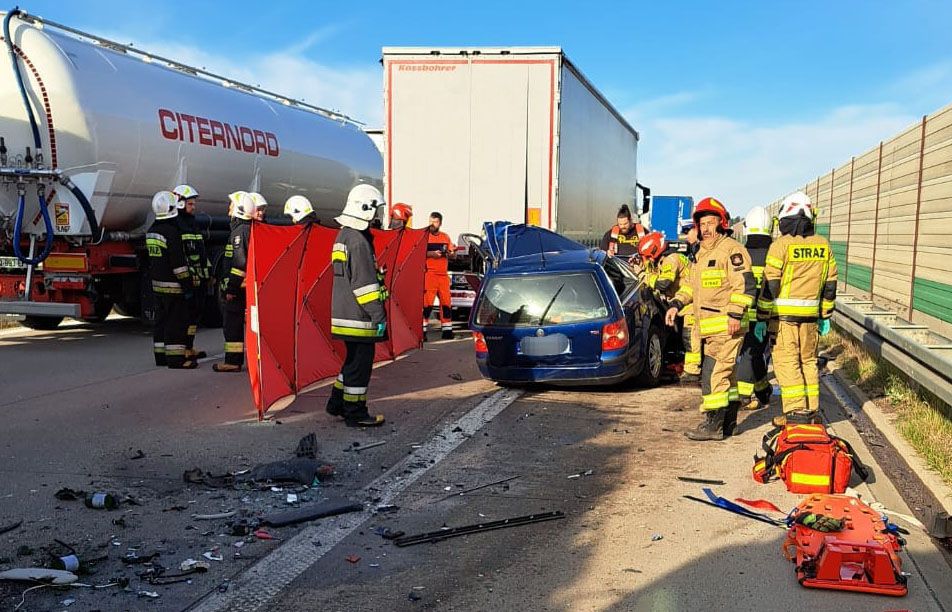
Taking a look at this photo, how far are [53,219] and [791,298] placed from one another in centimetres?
903

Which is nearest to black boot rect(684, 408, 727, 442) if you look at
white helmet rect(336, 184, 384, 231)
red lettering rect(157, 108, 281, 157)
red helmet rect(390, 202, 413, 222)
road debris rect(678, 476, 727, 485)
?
road debris rect(678, 476, 727, 485)

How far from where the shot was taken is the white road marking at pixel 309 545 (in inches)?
152

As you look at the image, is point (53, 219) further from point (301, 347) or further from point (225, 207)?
point (301, 347)

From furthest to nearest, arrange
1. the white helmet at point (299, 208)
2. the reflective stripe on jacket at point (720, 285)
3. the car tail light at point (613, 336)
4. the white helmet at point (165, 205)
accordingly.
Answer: the white helmet at point (165, 205), the white helmet at point (299, 208), the car tail light at point (613, 336), the reflective stripe on jacket at point (720, 285)

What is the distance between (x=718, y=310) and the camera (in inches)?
272

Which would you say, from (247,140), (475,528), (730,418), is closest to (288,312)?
(475,528)

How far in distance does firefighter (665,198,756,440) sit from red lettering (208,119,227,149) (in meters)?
9.12

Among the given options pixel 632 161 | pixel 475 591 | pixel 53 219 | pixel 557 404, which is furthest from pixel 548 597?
pixel 632 161

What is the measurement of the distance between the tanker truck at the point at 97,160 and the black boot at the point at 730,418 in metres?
8.25

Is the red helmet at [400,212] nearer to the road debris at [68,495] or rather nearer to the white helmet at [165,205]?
the white helmet at [165,205]

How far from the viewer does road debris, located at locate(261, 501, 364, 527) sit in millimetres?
4844

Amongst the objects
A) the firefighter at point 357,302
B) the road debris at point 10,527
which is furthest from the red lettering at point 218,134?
the road debris at point 10,527

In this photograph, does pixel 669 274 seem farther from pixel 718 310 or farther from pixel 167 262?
pixel 167 262

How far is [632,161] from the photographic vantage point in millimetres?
28500
